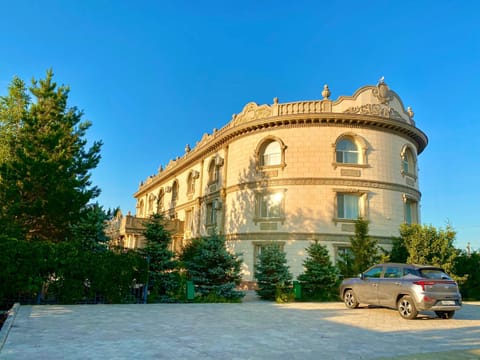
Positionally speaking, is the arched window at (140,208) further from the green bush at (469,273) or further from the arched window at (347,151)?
the green bush at (469,273)

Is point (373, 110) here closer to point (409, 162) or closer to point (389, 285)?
point (409, 162)

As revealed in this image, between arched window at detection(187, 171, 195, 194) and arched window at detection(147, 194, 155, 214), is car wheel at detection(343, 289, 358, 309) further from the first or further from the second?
arched window at detection(147, 194, 155, 214)

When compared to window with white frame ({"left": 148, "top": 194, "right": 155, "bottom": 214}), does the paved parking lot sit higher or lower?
lower

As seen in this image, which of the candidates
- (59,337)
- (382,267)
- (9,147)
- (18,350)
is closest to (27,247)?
(59,337)

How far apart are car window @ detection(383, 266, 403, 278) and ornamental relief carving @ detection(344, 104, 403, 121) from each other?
11834mm

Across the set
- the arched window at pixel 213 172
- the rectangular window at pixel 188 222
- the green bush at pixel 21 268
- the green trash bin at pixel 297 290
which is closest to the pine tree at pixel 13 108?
the green bush at pixel 21 268

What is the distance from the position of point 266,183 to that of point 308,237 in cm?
413

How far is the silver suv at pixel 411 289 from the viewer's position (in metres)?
11.0

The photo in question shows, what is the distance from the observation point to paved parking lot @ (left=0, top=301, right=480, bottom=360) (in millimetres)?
6523

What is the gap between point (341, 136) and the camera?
22156mm

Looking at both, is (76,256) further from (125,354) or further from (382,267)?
(382,267)

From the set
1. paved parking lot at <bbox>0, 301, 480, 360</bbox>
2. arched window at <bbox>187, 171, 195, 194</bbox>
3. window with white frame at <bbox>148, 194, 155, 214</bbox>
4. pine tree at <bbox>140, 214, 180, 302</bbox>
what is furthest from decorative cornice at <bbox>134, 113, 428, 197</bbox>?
window with white frame at <bbox>148, 194, 155, 214</bbox>

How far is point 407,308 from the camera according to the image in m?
11.5

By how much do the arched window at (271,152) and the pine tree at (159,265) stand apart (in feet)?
31.9
